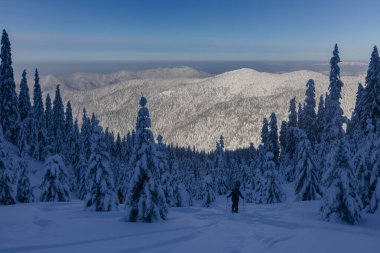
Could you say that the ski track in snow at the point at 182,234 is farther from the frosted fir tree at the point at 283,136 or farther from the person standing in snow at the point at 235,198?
the frosted fir tree at the point at 283,136

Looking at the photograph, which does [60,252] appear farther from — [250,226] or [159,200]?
[250,226]

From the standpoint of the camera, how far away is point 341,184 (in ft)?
55.4

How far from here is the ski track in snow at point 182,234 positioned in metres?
11.5

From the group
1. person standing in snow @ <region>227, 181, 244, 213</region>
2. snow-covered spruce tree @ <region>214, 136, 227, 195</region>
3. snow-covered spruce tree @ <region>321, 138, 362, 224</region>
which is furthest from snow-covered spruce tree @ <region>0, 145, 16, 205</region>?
snow-covered spruce tree @ <region>214, 136, 227, 195</region>

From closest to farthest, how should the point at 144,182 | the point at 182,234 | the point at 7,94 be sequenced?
the point at 182,234, the point at 144,182, the point at 7,94

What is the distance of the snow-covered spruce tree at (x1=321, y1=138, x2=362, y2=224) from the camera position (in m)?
16.6

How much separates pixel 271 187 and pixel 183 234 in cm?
2631

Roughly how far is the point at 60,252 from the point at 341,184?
12.9 metres

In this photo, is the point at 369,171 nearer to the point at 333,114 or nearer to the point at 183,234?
the point at 333,114

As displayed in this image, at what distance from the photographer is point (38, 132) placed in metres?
60.3

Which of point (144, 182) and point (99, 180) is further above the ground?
point (144, 182)

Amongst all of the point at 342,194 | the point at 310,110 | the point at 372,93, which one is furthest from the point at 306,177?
the point at 310,110

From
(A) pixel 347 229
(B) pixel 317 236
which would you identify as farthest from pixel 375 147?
(B) pixel 317 236

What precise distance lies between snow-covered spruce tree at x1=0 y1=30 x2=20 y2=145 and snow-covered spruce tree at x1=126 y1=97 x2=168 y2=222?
39.9 m
